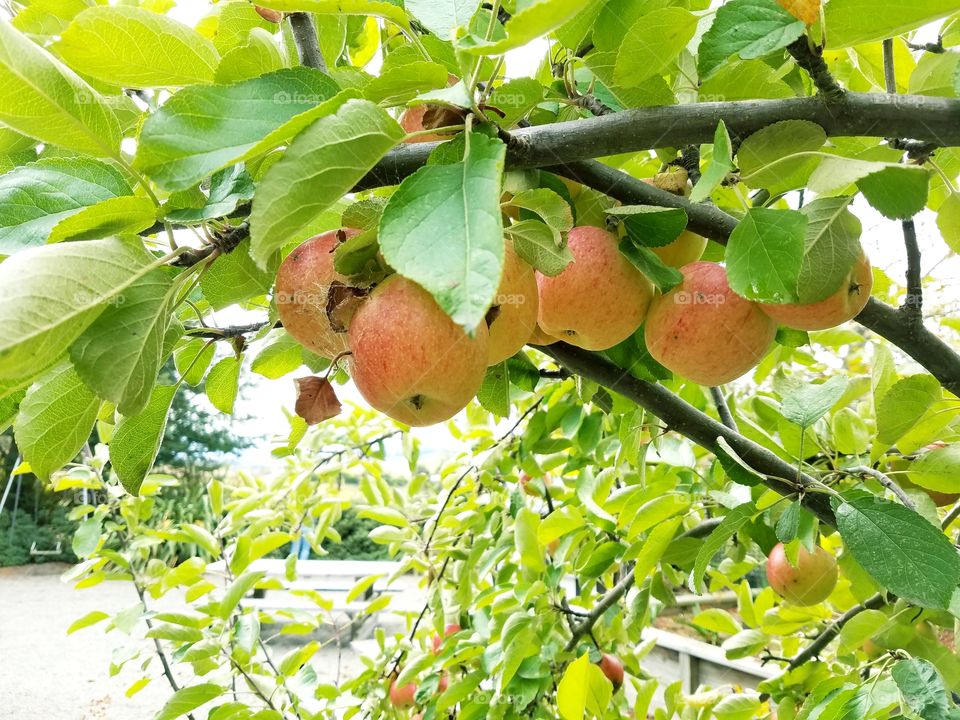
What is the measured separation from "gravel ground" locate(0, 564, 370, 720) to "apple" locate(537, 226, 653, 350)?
199cm

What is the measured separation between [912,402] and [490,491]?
3.15ft

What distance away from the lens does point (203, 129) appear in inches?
12.6

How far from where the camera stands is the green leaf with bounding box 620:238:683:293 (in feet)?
1.56

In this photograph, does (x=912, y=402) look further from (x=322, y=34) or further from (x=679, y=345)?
(x=322, y=34)

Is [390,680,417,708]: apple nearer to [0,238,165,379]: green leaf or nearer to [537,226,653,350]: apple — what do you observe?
[537,226,653,350]: apple

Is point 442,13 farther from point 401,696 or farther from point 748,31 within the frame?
point 401,696

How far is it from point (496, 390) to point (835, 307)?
1.04 ft

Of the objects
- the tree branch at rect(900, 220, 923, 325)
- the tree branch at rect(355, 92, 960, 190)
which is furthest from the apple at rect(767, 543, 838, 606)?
the tree branch at rect(355, 92, 960, 190)

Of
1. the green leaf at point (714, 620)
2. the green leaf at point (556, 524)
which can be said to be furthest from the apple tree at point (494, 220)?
the green leaf at point (714, 620)

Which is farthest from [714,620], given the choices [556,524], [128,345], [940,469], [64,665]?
[64,665]

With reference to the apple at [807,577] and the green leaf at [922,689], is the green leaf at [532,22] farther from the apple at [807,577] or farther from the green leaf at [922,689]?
the apple at [807,577]

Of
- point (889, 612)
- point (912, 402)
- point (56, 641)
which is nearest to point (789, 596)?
point (889, 612)

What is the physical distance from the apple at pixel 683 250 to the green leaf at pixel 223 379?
1.36 feet

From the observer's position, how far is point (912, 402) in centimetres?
67
